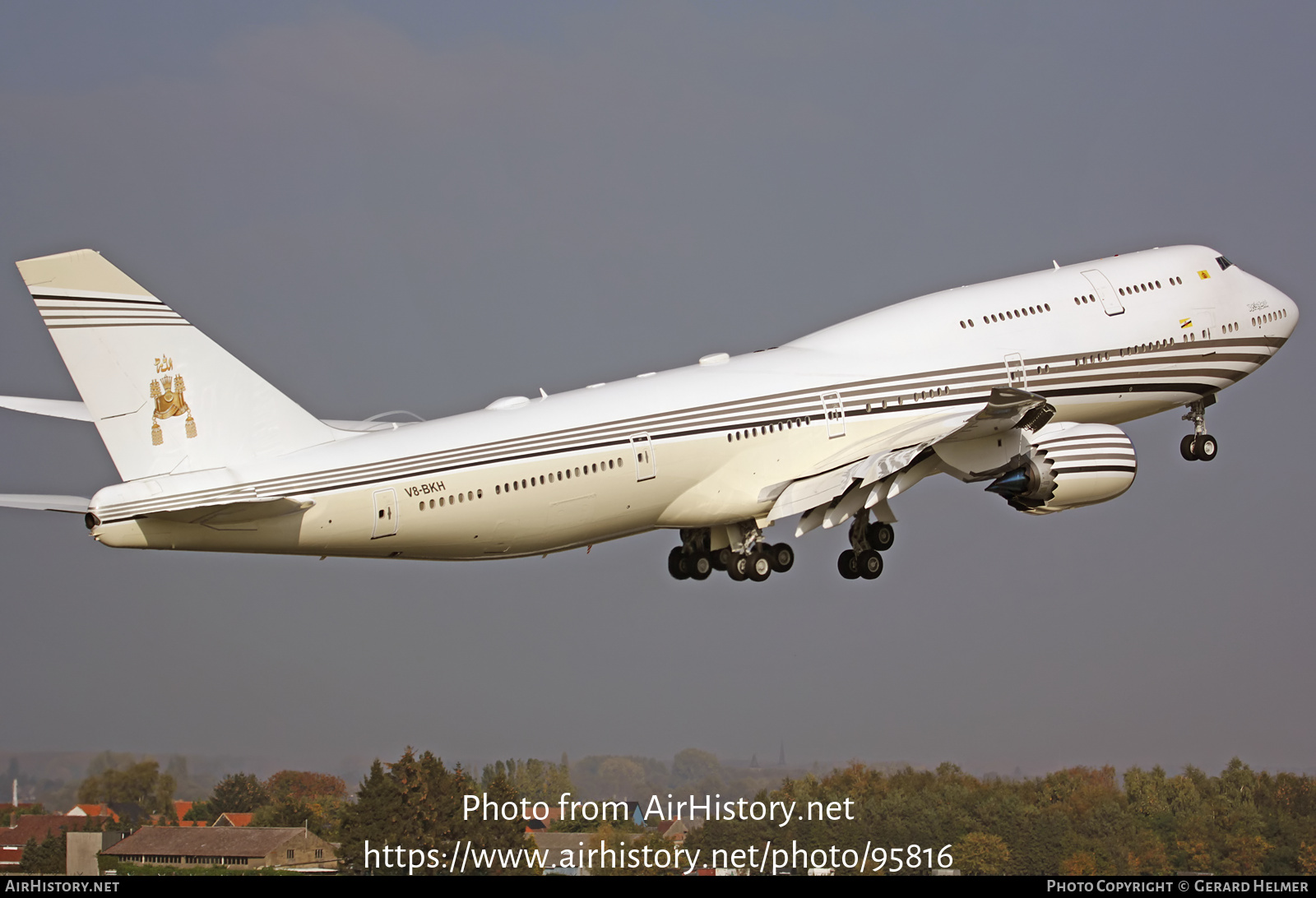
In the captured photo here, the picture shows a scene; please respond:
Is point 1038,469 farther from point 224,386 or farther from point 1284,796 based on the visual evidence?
point 1284,796

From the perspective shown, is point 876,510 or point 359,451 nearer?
point 359,451

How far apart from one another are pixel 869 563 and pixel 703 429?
18.7 ft

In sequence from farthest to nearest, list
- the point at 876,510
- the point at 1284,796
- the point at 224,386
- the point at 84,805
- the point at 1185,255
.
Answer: the point at 1284,796, the point at 84,805, the point at 1185,255, the point at 876,510, the point at 224,386

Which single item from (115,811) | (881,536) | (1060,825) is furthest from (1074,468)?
(115,811)

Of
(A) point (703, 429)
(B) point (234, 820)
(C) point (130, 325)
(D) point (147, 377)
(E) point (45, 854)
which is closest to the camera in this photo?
(C) point (130, 325)

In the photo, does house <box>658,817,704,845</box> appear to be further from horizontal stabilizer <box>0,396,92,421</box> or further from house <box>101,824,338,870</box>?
horizontal stabilizer <box>0,396,92,421</box>

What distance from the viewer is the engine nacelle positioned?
3400cm

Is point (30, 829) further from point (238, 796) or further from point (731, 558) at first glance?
point (731, 558)

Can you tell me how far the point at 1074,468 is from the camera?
3394cm

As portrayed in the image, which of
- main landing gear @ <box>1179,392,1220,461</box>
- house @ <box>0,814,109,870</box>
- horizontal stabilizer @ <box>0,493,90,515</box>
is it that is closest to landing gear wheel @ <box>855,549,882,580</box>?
main landing gear @ <box>1179,392,1220,461</box>

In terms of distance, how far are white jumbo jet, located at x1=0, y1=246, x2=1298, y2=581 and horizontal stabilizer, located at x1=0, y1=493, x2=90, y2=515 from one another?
44 mm

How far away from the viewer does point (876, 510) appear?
3597cm
